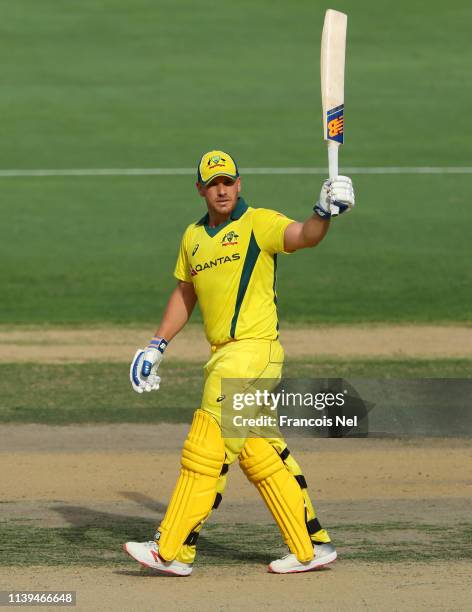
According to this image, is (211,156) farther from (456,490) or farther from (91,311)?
(91,311)

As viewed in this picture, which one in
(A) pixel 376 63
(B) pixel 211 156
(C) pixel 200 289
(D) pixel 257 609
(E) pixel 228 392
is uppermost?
(A) pixel 376 63

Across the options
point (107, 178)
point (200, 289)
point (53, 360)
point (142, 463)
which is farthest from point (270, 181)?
point (200, 289)

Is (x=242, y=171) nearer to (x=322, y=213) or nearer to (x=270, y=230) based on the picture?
(x=270, y=230)

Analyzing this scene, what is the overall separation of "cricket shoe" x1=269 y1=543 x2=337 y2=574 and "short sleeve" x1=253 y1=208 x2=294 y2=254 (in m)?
1.64

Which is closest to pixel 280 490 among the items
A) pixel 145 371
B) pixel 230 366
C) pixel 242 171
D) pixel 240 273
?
pixel 230 366

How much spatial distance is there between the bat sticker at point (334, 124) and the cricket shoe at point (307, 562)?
2.19 meters

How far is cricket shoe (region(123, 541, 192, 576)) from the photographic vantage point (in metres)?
7.87

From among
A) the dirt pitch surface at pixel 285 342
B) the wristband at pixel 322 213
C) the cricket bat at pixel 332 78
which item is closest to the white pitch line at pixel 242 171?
the dirt pitch surface at pixel 285 342

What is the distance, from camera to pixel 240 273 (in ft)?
25.9

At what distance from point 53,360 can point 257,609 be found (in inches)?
289

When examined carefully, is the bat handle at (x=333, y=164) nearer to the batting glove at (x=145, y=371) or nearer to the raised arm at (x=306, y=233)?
the raised arm at (x=306, y=233)

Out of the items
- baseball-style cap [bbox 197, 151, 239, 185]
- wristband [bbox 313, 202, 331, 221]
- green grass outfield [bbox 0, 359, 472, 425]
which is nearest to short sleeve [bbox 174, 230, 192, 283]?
baseball-style cap [bbox 197, 151, 239, 185]

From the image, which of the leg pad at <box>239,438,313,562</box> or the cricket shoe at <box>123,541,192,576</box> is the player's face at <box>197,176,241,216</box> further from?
the cricket shoe at <box>123,541,192,576</box>

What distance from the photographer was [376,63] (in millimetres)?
28062
